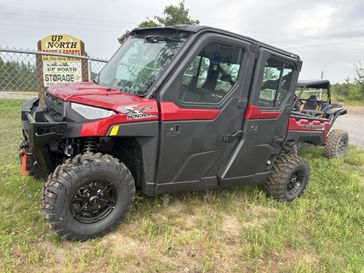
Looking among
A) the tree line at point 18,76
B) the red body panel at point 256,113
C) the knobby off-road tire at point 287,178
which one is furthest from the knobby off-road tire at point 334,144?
the tree line at point 18,76

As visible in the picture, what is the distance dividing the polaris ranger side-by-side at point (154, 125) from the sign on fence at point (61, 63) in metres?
4.66

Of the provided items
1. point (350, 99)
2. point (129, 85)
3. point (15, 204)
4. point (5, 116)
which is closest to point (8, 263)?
point (15, 204)

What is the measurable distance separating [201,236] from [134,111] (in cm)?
142

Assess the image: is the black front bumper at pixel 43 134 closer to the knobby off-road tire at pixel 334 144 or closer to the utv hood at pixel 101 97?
the utv hood at pixel 101 97

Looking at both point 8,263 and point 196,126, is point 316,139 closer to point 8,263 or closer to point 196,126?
point 196,126

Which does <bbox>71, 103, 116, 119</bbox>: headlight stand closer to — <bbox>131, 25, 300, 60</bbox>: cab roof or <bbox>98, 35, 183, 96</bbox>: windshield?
<bbox>98, 35, 183, 96</bbox>: windshield

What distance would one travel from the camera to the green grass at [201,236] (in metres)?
3.12

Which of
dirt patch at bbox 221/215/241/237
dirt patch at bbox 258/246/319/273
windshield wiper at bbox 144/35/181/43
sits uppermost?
windshield wiper at bbox 144/35/181/43

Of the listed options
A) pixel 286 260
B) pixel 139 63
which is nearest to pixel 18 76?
pixel 139 63

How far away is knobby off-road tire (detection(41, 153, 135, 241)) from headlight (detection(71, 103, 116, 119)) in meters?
0.37

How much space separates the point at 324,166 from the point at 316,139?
1320 mm

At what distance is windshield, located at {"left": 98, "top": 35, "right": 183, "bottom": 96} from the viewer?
3539mm

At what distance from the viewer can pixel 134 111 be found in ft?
10.6

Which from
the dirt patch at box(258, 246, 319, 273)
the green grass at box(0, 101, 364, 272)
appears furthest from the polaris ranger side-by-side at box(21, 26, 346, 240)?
the dirt patch at box(258, 246, 319, 273)
